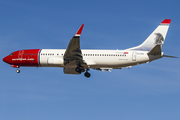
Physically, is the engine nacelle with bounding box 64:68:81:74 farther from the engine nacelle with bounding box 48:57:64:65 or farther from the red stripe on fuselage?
the red stripe on fuselage

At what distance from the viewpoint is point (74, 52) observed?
175 feet

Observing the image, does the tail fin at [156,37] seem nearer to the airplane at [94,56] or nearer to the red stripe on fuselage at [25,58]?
the airplane at [94,56]

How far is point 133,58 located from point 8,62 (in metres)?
24.6

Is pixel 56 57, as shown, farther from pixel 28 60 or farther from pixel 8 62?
pixel 8 62

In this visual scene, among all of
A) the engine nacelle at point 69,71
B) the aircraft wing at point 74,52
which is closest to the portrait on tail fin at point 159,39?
the aircraft wing at point 74,52

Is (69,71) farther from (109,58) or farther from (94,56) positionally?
(109,58)

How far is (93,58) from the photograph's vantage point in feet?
184

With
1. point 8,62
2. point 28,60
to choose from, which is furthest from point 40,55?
point 8,62

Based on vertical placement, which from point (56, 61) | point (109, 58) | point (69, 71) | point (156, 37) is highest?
point (156, 37)

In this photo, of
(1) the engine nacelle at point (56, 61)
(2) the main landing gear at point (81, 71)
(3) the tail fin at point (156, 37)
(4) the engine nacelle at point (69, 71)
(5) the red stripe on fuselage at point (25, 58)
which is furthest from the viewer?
(4) the engine nacelle at point (69, 71)

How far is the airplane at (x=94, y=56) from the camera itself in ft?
179

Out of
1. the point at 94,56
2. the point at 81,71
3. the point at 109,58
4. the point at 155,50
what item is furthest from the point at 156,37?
the point at 81,71

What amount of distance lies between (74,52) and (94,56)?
15.2 feet

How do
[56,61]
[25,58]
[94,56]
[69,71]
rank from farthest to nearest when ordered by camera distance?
[69,71]
[25,58]
[94,56]
[56,61]
